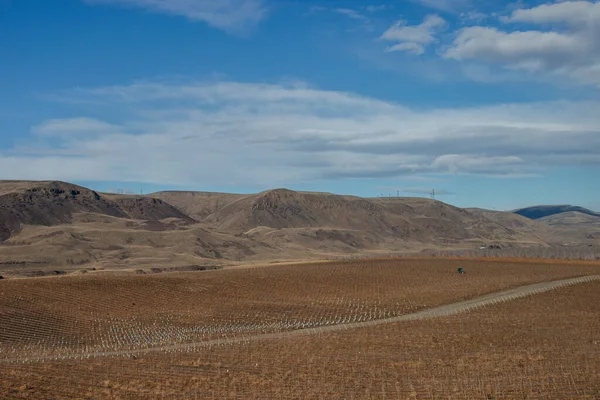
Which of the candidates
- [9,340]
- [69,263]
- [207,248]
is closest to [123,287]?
[9,340]

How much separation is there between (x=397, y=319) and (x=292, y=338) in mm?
12254

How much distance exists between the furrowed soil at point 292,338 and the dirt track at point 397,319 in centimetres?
64

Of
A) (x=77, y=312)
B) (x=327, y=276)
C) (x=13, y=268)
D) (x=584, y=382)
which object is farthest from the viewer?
(x=13, y=268)

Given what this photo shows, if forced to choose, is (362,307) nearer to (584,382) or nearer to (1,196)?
(584,382)

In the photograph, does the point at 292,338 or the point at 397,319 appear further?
the point at 397,319

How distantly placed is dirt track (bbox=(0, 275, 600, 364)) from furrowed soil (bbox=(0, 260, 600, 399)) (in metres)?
0.64

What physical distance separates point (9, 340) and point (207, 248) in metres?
127

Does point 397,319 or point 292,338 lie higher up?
point 397,319

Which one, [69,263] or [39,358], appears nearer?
[39,358]

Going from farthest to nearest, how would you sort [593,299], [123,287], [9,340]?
[123,287], [593,299], [9,340]

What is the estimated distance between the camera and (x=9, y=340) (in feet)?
135

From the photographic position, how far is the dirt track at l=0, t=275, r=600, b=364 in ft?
117

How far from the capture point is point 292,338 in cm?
4006

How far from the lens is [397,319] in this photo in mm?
49625
